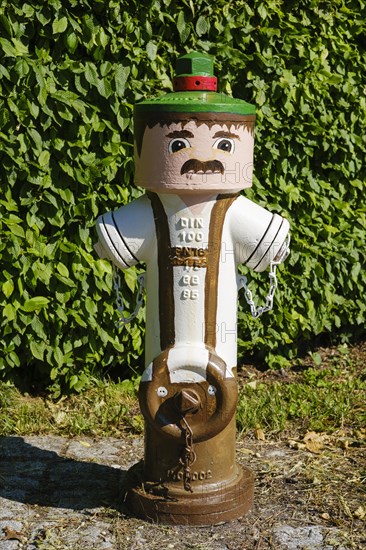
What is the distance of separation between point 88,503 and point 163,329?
90cm

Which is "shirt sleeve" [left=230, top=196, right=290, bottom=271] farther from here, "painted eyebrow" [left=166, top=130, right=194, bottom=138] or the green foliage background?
the green foliage background

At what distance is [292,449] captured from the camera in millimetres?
4898

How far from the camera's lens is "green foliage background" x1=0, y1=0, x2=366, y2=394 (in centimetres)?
496

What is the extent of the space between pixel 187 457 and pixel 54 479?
90 cm

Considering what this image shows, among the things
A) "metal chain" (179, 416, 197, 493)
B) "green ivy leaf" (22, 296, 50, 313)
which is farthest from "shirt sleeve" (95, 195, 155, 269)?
"green ivy leaf" (22, 296, 50, 313)

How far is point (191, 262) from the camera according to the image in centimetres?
386

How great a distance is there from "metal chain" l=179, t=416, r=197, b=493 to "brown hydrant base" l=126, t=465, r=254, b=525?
0.04 meters

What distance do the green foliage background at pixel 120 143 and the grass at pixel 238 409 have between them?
0.16 m

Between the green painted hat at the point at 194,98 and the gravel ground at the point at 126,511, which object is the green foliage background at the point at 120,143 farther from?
the green painted hat at the point at 194,98

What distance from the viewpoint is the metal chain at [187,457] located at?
12.6ft

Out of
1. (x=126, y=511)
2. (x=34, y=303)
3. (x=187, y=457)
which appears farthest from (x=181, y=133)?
(x=34, y=303)

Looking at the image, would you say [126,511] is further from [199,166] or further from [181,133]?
[181,133]

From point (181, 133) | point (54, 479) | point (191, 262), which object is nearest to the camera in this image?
point (181, 133)

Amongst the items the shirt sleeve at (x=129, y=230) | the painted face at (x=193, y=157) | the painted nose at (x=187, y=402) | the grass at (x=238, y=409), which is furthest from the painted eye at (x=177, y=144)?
the grass at (x=238, y=409)
